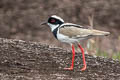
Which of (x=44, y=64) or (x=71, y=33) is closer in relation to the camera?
(x=71, y=33)

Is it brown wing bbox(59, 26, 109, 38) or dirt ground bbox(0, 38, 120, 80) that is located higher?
brown wing bbox(59, 26, 109, 38)

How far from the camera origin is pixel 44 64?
5.17 m

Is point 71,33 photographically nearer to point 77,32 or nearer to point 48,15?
point 77,32

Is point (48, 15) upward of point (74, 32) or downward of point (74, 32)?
downward

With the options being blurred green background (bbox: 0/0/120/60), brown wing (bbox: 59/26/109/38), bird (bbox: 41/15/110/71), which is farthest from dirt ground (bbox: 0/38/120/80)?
blurred green background (bbox: 0/0/120/60)

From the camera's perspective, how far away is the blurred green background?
31.7 ft

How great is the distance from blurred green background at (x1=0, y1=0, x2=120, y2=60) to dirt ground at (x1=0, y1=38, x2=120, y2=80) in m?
3.33

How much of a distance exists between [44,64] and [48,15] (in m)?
5.15

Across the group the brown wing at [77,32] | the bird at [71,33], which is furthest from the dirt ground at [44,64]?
the brown wing at [77,32]

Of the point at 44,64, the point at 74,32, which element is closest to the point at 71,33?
the point at 74,32

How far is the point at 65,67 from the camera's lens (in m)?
5.17

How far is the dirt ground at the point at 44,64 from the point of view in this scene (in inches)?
190

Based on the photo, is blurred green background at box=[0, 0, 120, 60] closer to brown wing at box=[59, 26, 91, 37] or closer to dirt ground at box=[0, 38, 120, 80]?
dirt ground at box=[0, 38, 120, 80]

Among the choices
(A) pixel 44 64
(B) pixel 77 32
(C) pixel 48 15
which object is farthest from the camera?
(C) pixel 48 15
